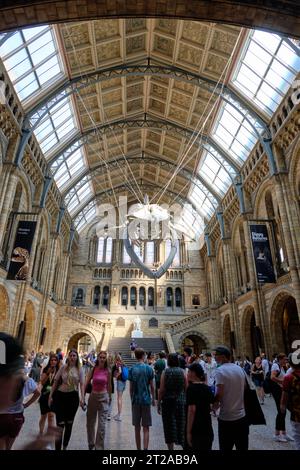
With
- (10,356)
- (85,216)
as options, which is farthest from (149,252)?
(10,356)

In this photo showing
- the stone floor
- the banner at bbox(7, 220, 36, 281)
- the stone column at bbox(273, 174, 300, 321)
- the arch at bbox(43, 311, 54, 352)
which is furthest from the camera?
the arch at bbox(43, 311, 54, 352)

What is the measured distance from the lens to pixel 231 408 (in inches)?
133

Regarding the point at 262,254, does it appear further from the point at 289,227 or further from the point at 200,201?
the point at 200,201

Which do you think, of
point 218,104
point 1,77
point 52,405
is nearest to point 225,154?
point 218,104

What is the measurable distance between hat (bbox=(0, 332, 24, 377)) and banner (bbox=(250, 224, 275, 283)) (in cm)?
1527

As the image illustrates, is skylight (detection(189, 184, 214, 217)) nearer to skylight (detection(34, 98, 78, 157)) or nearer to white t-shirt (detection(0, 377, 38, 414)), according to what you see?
skylight (detection(34, 98, 78, 157))

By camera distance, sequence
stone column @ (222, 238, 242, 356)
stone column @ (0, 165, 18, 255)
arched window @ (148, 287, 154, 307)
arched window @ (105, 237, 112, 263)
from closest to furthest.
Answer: stone column @ (0, 165, 18, 255) → stone column @ (222, 238, 242, 356) → arched window @ (148, 287, 154, 307) → arched window @ (105, 237, 112, 263)

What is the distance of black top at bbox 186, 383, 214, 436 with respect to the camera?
3.28 m

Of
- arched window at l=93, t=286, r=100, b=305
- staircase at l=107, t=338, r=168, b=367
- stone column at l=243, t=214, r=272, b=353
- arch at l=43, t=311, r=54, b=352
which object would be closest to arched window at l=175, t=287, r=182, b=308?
staircase at l=107, t=338, r=168, b=367

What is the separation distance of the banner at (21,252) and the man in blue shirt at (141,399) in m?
11.6

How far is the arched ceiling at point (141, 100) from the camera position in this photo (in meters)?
16.3

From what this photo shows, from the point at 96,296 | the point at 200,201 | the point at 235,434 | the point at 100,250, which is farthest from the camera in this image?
the point at 100,250

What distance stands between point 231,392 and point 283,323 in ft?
55.2

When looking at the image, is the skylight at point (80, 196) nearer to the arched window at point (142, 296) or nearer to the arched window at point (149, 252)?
the arched window at point (149, 252)
